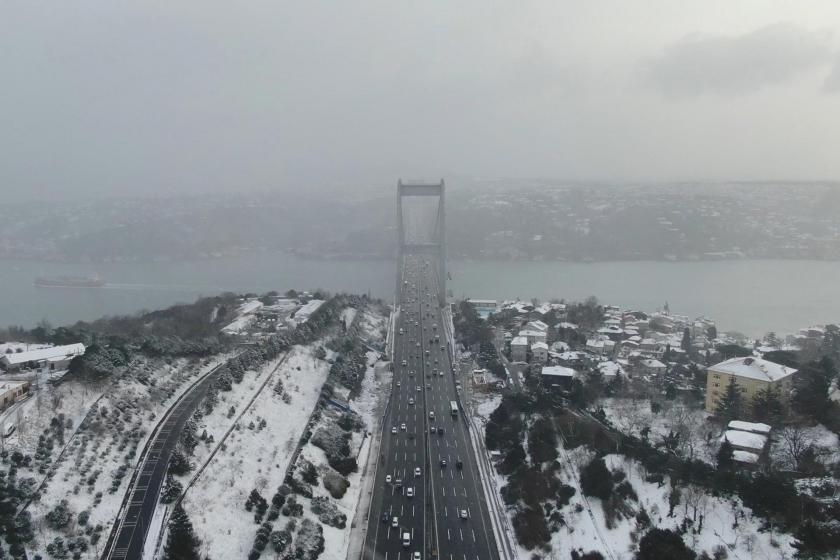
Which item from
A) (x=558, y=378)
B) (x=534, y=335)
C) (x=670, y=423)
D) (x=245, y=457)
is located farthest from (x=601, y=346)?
(x=245, y=457)

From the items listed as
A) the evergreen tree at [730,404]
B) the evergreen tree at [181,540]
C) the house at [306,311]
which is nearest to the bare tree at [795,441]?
the evergreen tree at [730,404]

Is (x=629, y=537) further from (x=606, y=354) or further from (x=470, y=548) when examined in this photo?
(x=606, y=354)

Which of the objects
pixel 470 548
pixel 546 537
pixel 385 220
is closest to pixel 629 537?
pixel 546 537

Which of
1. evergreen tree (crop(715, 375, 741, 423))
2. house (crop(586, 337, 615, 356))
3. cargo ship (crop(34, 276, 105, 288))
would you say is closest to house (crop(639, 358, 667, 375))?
house (crop(586, 337, 615, 356))

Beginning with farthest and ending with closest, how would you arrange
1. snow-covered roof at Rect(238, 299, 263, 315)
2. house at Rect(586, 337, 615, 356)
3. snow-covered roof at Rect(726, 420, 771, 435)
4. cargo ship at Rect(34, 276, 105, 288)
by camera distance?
cargo ship at Rect(34, 276, 105, 288) → snow-covered roof at Rect(238, 299, 263, 315) → house at Rect(586, 337, 615, 356) → snow-covered roof at Rect(726, 420, 771, 435)

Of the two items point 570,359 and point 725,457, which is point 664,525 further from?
Answer: point 570,359

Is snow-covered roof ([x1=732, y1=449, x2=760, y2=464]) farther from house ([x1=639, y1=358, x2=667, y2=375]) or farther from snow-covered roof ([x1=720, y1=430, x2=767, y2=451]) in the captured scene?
house ([x1=639, y1=358, x2=667, y2=375])

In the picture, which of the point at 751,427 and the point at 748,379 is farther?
the point at 748,379
